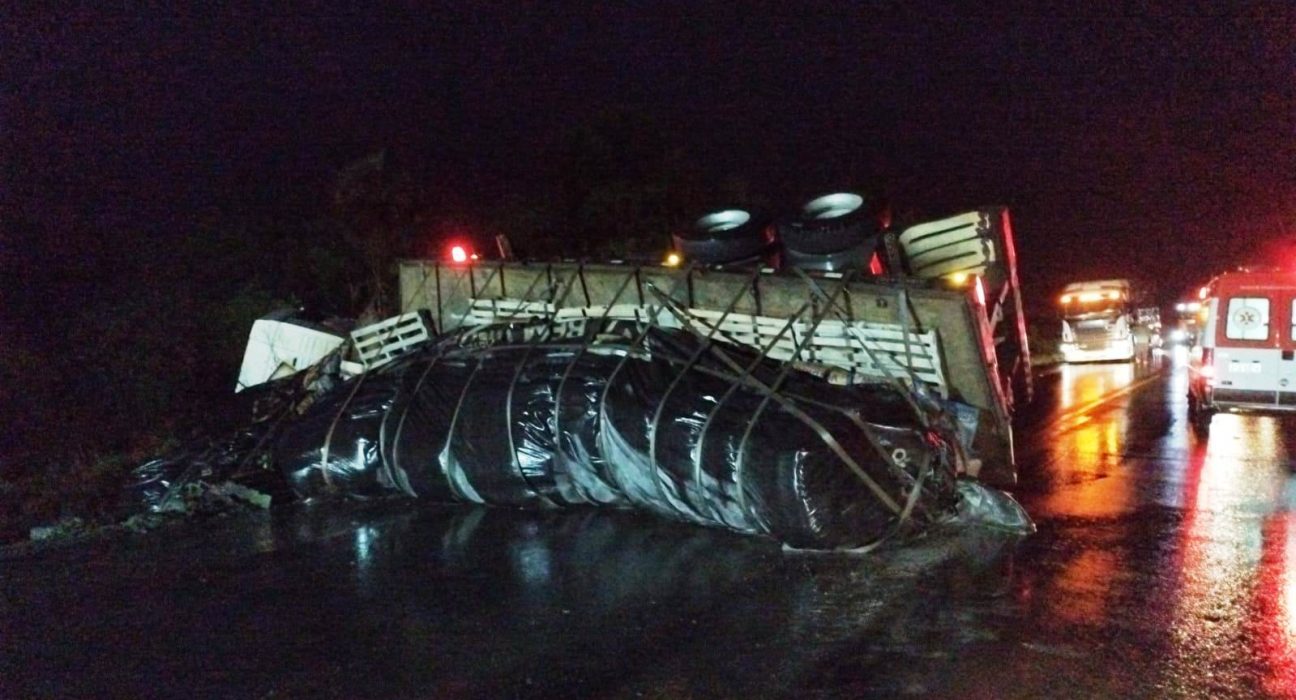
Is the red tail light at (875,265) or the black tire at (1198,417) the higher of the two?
the red tail light at (875,265)

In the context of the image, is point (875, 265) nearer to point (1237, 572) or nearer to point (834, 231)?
point (834, 231)

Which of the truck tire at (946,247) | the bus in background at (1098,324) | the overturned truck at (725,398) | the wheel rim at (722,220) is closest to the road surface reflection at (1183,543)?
the overturned truck at (725,398)

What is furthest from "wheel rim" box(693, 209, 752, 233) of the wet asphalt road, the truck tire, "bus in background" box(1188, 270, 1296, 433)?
"bus in background" box(1188, 270, 1296, 433)

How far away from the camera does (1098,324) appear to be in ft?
78.5

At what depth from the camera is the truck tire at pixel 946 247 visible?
360 inches

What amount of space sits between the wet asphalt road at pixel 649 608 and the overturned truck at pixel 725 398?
352 millimetres

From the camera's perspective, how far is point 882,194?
10.3 metres

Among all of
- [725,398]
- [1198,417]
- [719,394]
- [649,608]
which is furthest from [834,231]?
[1198,417]

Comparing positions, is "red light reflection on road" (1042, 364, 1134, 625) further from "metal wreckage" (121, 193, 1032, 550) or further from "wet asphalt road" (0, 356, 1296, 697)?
"metal wreckage" (121, 193, 1032, 550)

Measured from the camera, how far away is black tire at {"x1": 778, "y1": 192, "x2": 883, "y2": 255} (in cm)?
954

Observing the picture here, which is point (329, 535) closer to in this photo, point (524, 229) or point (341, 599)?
point (341, 599)

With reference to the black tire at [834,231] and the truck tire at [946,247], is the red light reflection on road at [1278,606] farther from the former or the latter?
the black tire at [834,231]

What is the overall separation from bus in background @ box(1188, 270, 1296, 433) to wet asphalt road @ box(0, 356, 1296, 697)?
12.7 feet

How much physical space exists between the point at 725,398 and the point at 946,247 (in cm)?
339
